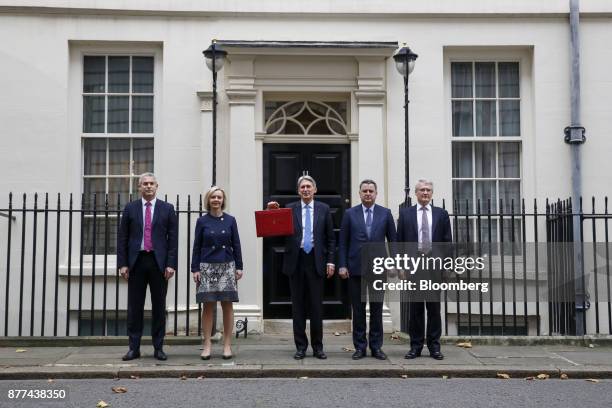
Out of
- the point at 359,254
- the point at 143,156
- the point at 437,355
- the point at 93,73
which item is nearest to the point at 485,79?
the point at 359,254

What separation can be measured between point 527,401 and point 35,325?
6853 millimetres

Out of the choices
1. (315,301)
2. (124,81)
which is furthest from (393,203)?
(124,81)

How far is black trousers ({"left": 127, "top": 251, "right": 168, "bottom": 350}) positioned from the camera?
8.15 metres

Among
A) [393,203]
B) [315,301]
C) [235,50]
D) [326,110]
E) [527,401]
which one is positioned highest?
[235,50]

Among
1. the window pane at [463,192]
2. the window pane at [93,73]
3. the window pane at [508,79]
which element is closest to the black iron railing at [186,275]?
the window pane at [463,192]

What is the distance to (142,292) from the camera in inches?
323

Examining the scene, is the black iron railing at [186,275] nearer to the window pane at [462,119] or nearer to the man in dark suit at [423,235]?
the window pane at [462,119]

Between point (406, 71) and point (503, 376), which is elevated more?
point (406, 71)

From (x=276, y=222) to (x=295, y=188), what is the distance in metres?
2.60

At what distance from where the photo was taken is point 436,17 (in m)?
10.9

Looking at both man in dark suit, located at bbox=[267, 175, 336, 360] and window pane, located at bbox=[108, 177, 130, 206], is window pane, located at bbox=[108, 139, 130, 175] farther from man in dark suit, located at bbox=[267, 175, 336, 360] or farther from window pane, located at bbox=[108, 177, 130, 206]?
man in dark suit, located at bbox=[267, 175, 336, 360]

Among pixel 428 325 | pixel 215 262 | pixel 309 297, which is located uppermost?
pixel 215 262

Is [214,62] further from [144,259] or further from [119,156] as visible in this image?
[144,259]

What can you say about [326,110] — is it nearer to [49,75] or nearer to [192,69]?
[192,69]
